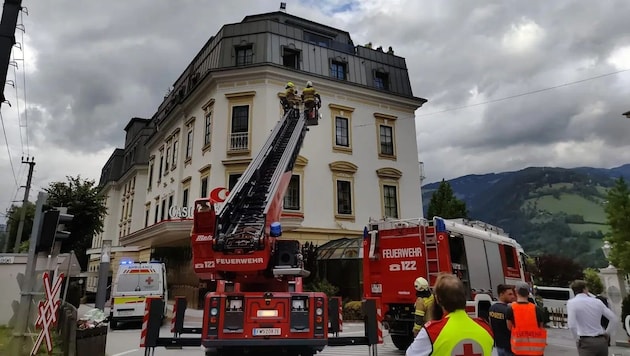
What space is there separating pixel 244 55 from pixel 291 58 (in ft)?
8.92

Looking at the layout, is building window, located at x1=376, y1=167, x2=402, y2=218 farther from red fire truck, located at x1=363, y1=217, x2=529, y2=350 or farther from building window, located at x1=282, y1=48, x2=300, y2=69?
red fire truck, located at x1=363, y1=217, x2=529, y2=350

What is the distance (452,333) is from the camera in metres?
2.95

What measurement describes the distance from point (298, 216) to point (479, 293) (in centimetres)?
1057

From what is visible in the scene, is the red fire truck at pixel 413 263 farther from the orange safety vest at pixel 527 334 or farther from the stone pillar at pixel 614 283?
the stone pillar at pixel 614 283

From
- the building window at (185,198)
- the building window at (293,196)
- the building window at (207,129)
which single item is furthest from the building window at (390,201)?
the building window at (185,198)

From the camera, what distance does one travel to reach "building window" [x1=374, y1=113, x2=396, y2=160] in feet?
89.0

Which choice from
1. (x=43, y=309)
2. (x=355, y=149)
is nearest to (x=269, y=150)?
(x=43, y=309)

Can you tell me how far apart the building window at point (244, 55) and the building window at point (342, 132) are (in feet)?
19.8

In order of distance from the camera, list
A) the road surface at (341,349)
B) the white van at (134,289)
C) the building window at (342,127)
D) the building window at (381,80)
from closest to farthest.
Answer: the road surface at (341,349) < the white van at (134,289) < the building window at (342,127) < the building window at (381,80)

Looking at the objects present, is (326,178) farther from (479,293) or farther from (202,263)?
(202,263)

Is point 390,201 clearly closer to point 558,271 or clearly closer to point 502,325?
point 502,325

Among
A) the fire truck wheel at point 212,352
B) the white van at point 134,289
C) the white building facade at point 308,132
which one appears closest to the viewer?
the fire truck wheel at point 212,352

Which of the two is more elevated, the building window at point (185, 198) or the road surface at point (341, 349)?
the building window at point (185, 198)

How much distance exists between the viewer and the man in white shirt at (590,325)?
5.85 metres
